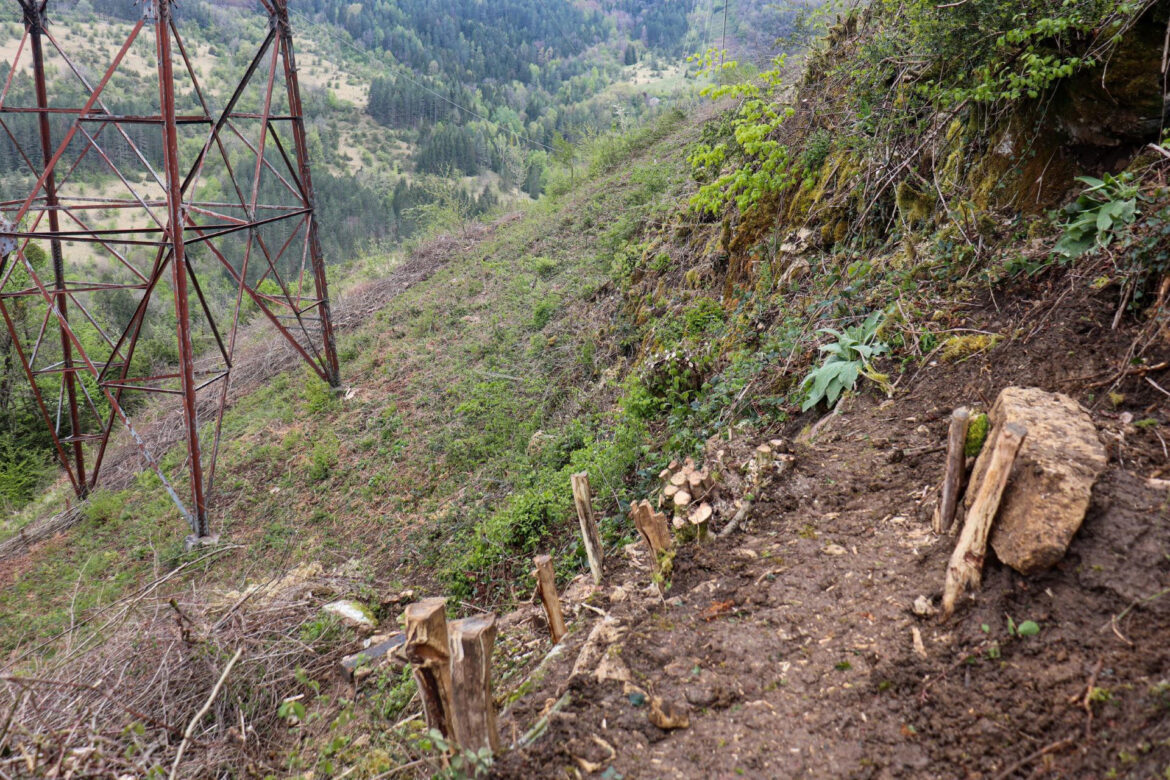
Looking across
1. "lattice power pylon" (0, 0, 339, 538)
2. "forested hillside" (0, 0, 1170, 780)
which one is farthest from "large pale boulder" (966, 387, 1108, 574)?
"lattice power pylon" (0, 0, 339, 538)

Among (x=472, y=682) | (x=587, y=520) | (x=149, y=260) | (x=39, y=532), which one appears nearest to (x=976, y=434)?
(x=587, y=520)

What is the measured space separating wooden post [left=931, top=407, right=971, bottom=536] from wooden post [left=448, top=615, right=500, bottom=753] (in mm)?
1826

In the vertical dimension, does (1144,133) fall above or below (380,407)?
above

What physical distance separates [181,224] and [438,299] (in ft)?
25.6

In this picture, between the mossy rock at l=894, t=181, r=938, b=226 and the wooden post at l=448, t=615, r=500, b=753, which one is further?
the mossy rock at l=894, t=181, r=938, b=226

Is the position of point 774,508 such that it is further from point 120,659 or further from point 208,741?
point 120,659

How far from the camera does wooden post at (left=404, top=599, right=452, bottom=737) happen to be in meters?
1.80

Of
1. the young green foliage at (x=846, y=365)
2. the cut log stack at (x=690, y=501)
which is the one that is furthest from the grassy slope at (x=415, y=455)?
the young green foliage at (x=846, y=365)

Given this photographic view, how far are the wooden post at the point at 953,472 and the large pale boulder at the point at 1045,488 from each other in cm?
8

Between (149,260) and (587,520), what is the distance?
167 feet

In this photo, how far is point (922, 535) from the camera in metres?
2.41

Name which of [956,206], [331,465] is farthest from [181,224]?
[956,206]

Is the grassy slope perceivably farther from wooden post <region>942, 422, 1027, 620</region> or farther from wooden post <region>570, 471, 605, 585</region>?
wooden post <region>942, 422, 1027, 620</region>

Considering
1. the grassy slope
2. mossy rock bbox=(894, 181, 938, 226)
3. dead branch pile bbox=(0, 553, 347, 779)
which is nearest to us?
dead branch pile bbox=(0, 553, 347, 779)
